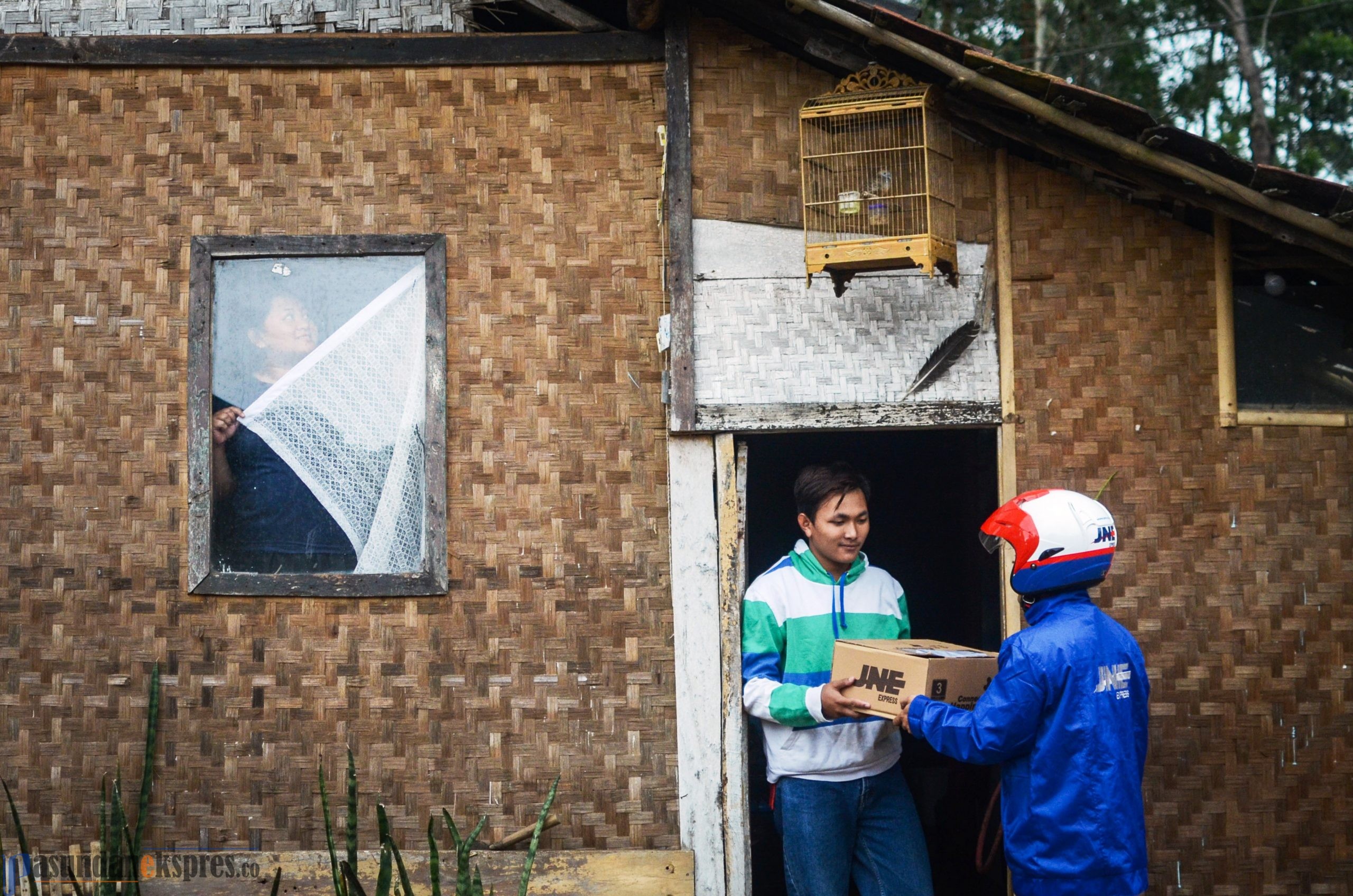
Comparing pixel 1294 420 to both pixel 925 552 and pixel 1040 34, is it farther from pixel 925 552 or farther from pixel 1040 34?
pixel 1040 34

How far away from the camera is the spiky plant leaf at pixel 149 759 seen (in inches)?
177

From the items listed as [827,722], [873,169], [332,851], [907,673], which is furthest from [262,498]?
[873,169]

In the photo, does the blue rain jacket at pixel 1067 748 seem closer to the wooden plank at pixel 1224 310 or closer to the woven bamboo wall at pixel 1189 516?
the woven bamboo wall at pixel 1189 516

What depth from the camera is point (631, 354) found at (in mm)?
4684

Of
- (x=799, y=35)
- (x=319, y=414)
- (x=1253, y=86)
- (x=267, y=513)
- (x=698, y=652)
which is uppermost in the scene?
(x=1253, y=86)

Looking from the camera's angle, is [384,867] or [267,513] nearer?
[384,867]

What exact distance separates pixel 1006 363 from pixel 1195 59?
11.8m

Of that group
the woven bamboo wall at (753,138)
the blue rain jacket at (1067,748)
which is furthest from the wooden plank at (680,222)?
the blue rain jacket at (1067,748)

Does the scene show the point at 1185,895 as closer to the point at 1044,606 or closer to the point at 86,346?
the point at 1044,606

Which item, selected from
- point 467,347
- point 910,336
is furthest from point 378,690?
point 910,336

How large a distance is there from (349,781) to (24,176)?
284cm

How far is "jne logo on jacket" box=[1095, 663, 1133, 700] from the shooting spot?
3619 mm

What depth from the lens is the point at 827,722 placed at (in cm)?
426

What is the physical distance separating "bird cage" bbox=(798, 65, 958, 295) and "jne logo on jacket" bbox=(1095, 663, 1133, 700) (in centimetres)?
156
